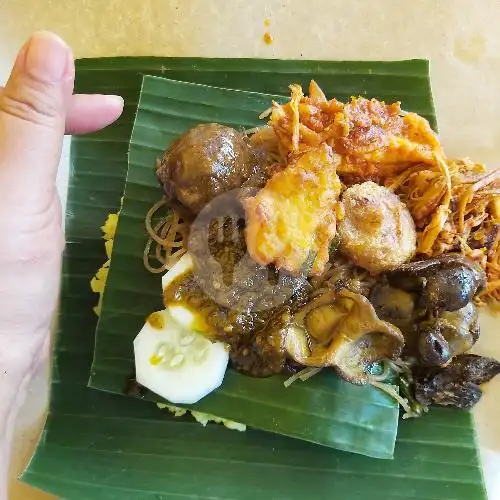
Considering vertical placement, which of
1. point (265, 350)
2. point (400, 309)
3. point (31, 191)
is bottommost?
point (265, 350)

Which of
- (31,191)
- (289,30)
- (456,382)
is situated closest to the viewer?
(31,191)

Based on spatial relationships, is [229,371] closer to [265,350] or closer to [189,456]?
[265,350]

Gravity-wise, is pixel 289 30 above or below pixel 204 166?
above

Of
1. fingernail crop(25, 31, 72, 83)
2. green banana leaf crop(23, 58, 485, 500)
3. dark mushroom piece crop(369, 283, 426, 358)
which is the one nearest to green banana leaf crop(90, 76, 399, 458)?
green banana leaf crop(23, 58, 485, 500)

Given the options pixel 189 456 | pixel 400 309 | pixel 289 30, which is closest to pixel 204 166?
pixel 400 309

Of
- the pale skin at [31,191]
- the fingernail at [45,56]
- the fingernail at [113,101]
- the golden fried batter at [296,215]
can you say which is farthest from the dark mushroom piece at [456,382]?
the fingernail at [45,56]
